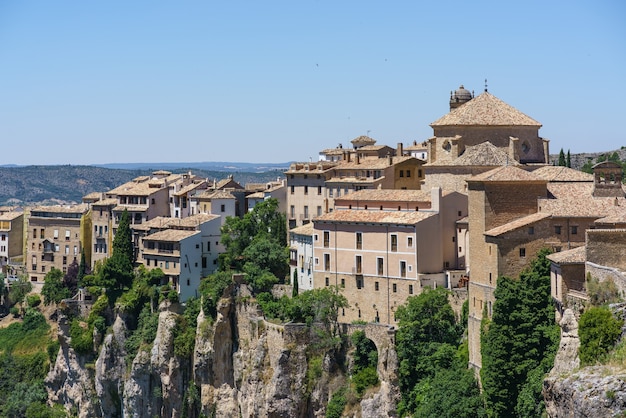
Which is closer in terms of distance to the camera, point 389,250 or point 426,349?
point 426,349

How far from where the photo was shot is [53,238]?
93.6 metres

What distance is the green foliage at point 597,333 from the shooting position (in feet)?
137

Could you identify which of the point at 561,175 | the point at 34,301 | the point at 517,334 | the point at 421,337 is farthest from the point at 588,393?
the point at 34,301

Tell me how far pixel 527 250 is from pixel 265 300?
21126 mm

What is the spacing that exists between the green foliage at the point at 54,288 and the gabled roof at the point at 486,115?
34123 mm

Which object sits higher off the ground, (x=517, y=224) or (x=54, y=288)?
(x=517, y=224)

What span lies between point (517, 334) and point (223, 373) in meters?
25.4

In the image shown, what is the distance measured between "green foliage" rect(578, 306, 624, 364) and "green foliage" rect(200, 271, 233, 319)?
104 feet

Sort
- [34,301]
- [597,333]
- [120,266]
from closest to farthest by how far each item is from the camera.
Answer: [597,333] → [120,266] → [34,301]

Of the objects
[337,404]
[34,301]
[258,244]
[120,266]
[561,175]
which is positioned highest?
[561,175]

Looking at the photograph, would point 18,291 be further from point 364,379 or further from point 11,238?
point 364,379

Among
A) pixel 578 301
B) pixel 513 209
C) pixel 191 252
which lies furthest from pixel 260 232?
pixel 578 301

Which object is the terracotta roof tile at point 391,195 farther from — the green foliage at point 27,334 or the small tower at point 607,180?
the green foliage at point 27,334

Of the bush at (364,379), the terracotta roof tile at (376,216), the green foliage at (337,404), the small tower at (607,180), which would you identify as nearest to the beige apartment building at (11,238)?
the terracotta roof tile at (376,216)
